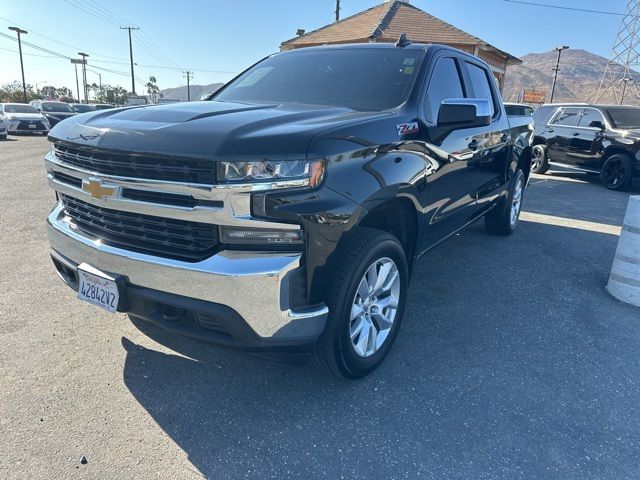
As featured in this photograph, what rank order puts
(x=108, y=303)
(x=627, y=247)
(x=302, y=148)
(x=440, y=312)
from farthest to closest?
(x=627, y=247), (x=440, y=312), (x=108, y=303), (x=302, y=148)

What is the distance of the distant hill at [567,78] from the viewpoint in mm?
115188

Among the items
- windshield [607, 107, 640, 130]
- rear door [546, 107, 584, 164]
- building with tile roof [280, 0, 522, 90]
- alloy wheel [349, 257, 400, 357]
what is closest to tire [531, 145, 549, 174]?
rear door [546, 107, 584, 164]

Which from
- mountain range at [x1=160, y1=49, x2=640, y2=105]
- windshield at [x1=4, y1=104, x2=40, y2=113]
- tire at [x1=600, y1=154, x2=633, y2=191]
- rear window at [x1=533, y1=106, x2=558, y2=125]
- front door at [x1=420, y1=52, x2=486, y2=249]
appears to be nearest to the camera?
front door at [x1=420, y1=52, x2=486, y2=249]

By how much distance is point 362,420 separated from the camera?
2.53 metres

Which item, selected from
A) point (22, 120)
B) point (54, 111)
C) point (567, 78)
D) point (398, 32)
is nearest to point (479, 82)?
point (398, 32)

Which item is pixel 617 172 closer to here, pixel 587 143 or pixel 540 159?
pixel 587 143

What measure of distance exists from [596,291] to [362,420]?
3.13 meters

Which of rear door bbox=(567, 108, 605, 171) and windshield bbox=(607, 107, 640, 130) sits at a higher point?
windshield bbox=(607, 107, 640, 130)

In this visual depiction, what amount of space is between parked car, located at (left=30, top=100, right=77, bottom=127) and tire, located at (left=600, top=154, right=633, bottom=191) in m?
23.8

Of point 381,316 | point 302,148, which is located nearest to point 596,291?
point 381,316

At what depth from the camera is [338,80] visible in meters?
3.49

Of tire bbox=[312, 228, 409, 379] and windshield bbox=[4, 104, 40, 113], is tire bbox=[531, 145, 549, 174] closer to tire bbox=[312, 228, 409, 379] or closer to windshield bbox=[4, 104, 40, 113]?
tire bbox=[312, 228, 409, 379]

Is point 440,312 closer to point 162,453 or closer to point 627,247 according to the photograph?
point 627,247

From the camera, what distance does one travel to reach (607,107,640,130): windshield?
10930 millimetres
